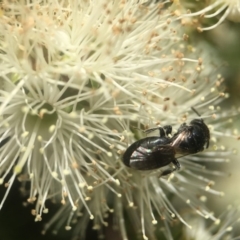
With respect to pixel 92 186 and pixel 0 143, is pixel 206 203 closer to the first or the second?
pixel 92 186

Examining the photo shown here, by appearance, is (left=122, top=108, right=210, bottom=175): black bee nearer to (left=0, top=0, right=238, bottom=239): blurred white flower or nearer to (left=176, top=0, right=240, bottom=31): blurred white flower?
(left=0, top=0, right=238, bottom=239): blurred white flower

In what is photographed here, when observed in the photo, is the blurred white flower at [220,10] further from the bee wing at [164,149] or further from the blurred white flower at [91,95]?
the bee wing at [164,149]

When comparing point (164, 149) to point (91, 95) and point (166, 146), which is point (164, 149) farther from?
point (91, 95)

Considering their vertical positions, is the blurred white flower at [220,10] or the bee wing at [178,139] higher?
the blurred white flower at [220,10]

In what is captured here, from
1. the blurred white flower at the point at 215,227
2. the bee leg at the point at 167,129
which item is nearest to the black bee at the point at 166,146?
the bee leg at the point at 167,129

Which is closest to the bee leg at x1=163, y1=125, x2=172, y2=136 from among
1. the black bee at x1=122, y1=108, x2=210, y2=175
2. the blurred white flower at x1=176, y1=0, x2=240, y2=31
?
the black bee at x1=122, y1=108, x2=210, y2=175

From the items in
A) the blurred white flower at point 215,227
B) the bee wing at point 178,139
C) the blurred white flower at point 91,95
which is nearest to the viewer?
the blurred white flower at point 91,95

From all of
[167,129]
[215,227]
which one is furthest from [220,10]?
[215,227]
